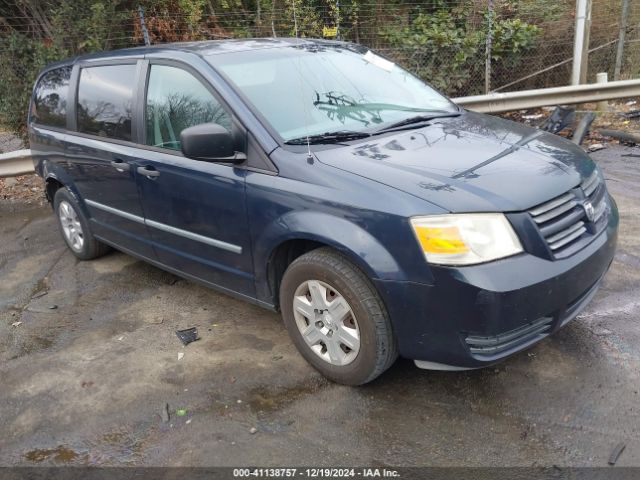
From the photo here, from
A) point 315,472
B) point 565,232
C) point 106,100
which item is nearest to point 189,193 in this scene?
point 106,100

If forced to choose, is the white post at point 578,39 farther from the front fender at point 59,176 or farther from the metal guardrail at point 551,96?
the front fender at point 59,176

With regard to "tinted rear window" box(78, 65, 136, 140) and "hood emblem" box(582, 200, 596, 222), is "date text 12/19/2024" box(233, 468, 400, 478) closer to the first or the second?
"hood emblem" box(582, 200, 596, 222)

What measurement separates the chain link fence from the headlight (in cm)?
Answer: 716

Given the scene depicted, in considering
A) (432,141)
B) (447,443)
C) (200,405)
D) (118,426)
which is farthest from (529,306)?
(118,426)

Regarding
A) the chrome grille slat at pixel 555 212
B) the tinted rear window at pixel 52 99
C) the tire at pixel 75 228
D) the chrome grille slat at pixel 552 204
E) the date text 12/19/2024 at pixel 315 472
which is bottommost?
the date text 12/19/2024 at pixel 315 472

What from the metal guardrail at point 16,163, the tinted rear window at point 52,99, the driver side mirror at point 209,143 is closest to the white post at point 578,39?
the tinted rear window at point 52,99

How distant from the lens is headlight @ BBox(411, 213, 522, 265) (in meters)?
2.42

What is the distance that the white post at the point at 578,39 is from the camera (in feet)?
27.4

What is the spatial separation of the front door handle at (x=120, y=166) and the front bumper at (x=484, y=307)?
2.15m

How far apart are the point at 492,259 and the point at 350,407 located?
1.06 metres

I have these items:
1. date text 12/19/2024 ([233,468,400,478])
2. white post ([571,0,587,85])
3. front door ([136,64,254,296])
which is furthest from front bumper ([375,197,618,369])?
white post ([571,0,587,85])

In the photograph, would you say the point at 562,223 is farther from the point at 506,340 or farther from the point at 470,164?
the point at 506,340

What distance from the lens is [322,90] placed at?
344 cm

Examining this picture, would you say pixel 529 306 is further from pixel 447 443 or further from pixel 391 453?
pixel 391 453
